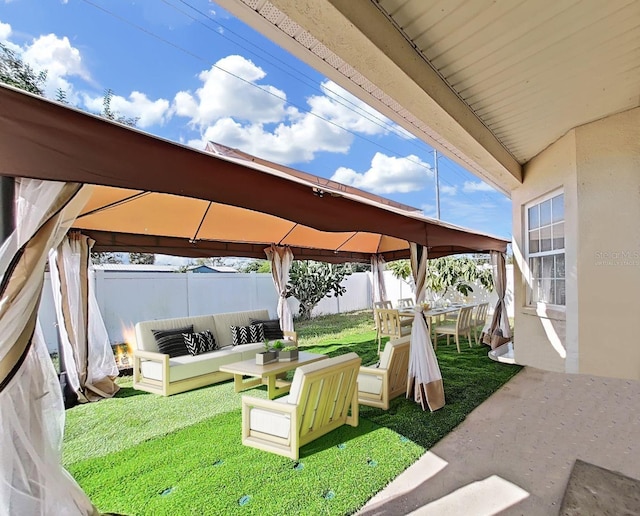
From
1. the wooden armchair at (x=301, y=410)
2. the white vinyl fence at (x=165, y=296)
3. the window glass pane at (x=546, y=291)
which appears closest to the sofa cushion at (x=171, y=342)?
the white vinyl fence at (x=165, y=296)

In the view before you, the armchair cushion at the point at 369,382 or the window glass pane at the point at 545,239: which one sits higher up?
the window glass pane at the point at 545,239

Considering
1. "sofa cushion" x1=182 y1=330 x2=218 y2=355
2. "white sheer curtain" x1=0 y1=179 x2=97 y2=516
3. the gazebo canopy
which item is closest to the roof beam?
the gazebo canopy

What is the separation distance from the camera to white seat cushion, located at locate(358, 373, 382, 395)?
470cm

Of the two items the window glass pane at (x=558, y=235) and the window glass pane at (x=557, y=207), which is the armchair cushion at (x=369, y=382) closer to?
the window glass pane at (x=558, y=235)

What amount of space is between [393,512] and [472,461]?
108 centimetres

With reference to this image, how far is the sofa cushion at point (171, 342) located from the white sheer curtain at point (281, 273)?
8.27ft

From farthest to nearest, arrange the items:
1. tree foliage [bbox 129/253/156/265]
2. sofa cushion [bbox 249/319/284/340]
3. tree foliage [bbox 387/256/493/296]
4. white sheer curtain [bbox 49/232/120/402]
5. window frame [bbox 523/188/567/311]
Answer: tree foliage [bbox 129/253/156/265] < tree foliage [bbox 387/256/493/296] < sofa cushion [bbox 249/319/284/340] < white sheer curtain [bbox 49/232/120/402] < window frame [bbox 523/188/567/311]

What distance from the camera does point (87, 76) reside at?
43.5ft

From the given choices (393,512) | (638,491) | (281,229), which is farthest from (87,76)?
(638,491)

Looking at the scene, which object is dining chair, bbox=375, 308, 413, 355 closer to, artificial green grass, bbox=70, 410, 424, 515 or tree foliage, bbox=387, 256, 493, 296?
artificial green grass, bbox=70, 410, 424, 515

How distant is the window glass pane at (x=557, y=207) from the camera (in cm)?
466

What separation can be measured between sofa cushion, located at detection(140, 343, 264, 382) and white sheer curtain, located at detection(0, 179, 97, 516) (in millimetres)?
3440

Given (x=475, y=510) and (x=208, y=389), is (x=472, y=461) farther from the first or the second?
(x=208, y=389)

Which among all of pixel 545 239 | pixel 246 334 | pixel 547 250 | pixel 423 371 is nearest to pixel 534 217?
pixel 545 239
